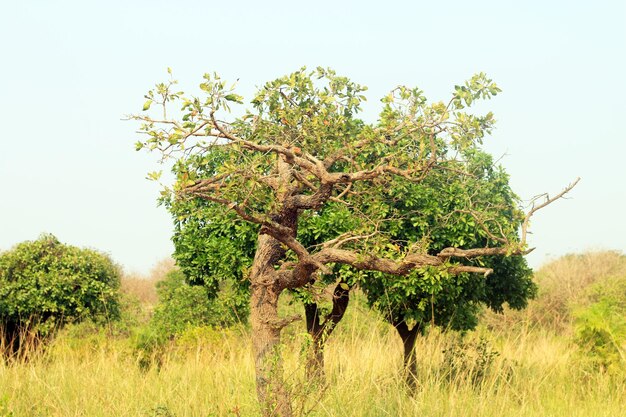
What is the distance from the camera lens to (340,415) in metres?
7.79

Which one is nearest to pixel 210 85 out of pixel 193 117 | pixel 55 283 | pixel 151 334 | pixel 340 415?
pixel 193 117

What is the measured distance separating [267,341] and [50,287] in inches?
397

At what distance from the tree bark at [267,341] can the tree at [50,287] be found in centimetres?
942

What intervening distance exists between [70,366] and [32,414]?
202 centimetres

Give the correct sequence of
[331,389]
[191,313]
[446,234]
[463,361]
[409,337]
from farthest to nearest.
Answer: [191,313], [409,337], [463,361], [446,234], [331,389]

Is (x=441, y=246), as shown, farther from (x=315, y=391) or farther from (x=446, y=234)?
(x=315, y=391)

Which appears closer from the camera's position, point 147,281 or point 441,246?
point 441,246

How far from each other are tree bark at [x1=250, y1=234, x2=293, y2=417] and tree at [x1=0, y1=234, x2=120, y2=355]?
942cm

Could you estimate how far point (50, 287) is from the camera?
15.5m

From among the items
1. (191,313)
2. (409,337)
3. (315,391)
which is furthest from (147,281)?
(315,391)

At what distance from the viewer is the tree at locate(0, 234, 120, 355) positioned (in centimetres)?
1551

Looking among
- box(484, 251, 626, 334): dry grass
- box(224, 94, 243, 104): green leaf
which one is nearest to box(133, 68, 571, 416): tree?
box(224, 94, 243, 104): green leaf

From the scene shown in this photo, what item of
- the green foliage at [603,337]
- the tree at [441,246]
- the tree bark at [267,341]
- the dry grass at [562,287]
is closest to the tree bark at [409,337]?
the tree at [441,246]

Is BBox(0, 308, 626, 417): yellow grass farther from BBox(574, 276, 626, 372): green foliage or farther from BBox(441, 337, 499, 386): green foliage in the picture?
BBox(441, 337, 499, 386): green foliage
